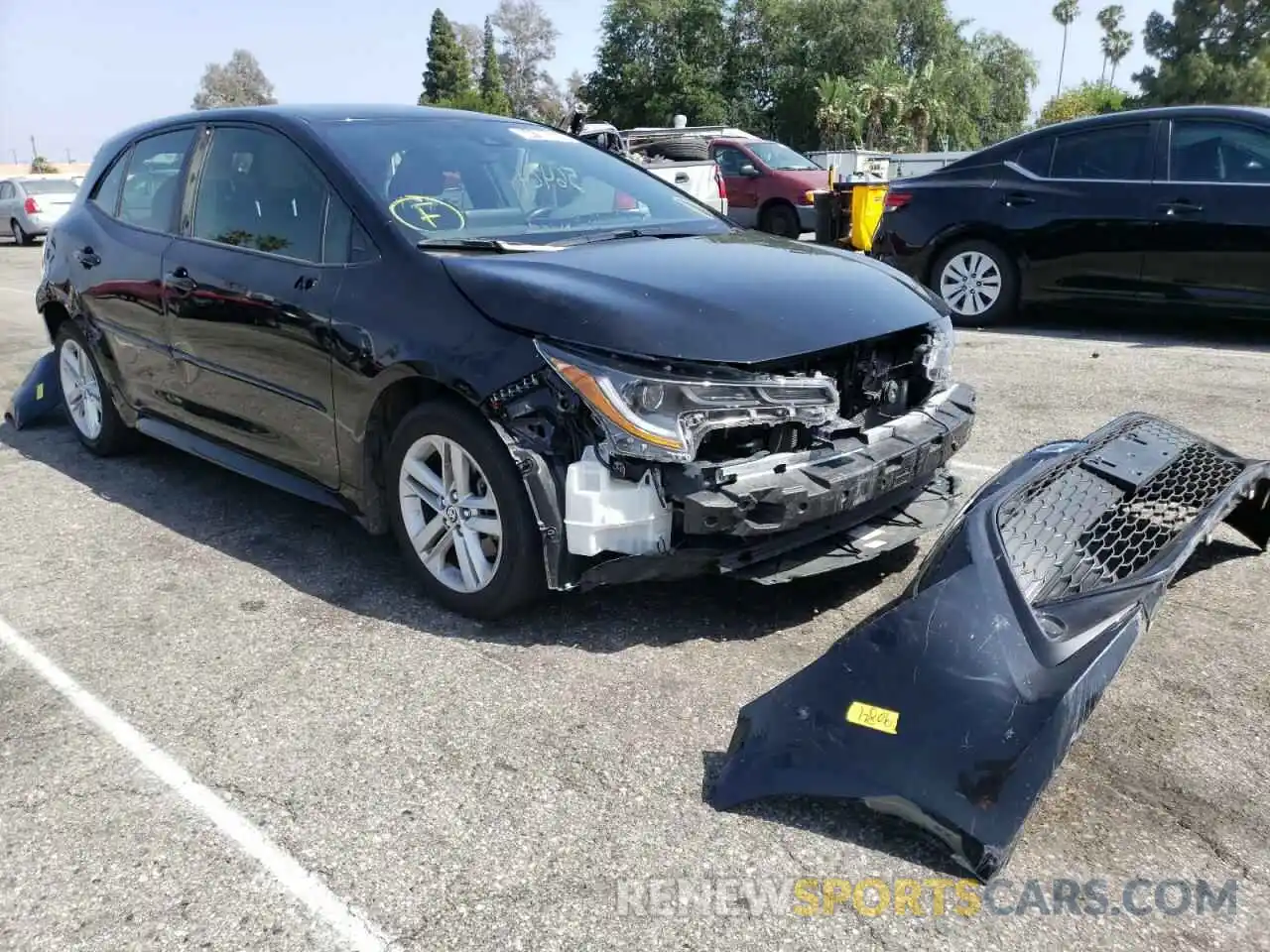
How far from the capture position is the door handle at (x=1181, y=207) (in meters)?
7.36

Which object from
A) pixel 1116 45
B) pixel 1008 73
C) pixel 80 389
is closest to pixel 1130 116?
pixel 80 389

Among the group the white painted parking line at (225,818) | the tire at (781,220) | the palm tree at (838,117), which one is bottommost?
the white painted parking line at (225,818)

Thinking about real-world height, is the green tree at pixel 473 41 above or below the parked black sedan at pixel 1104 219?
above

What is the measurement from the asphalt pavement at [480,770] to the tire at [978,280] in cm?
472

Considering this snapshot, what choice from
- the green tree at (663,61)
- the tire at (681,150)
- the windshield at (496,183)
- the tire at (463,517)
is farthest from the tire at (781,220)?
the green tree at (663,61)

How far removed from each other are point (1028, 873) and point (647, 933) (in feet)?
2.71

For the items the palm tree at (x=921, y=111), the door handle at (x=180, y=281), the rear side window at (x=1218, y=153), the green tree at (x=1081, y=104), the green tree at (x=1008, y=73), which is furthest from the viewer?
the green tree at (x=1008, y=73)

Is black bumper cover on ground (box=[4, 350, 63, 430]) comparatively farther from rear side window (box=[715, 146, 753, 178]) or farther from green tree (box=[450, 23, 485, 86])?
green tree (box=[450, 23, 485, 86])

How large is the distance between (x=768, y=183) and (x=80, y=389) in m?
12.8

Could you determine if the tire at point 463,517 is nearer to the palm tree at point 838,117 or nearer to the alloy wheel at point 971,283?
the alloy wheel at point 971,283

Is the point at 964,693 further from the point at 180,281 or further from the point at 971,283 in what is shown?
the point at 971,283

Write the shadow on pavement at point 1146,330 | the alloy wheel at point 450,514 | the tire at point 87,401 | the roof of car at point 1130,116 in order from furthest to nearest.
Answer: the shadow on pavement at point 1146,330, the roof of car at point 1130,116, the tire at point 87,401, the alloy wheel at point 450,514

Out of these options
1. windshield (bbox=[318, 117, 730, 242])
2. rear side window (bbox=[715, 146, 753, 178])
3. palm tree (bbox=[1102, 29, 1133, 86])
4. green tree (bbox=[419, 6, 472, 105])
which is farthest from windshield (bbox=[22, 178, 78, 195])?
palm tree (bbox=[1102, 29, 1133, 86])

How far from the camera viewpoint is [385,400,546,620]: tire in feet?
10.8
